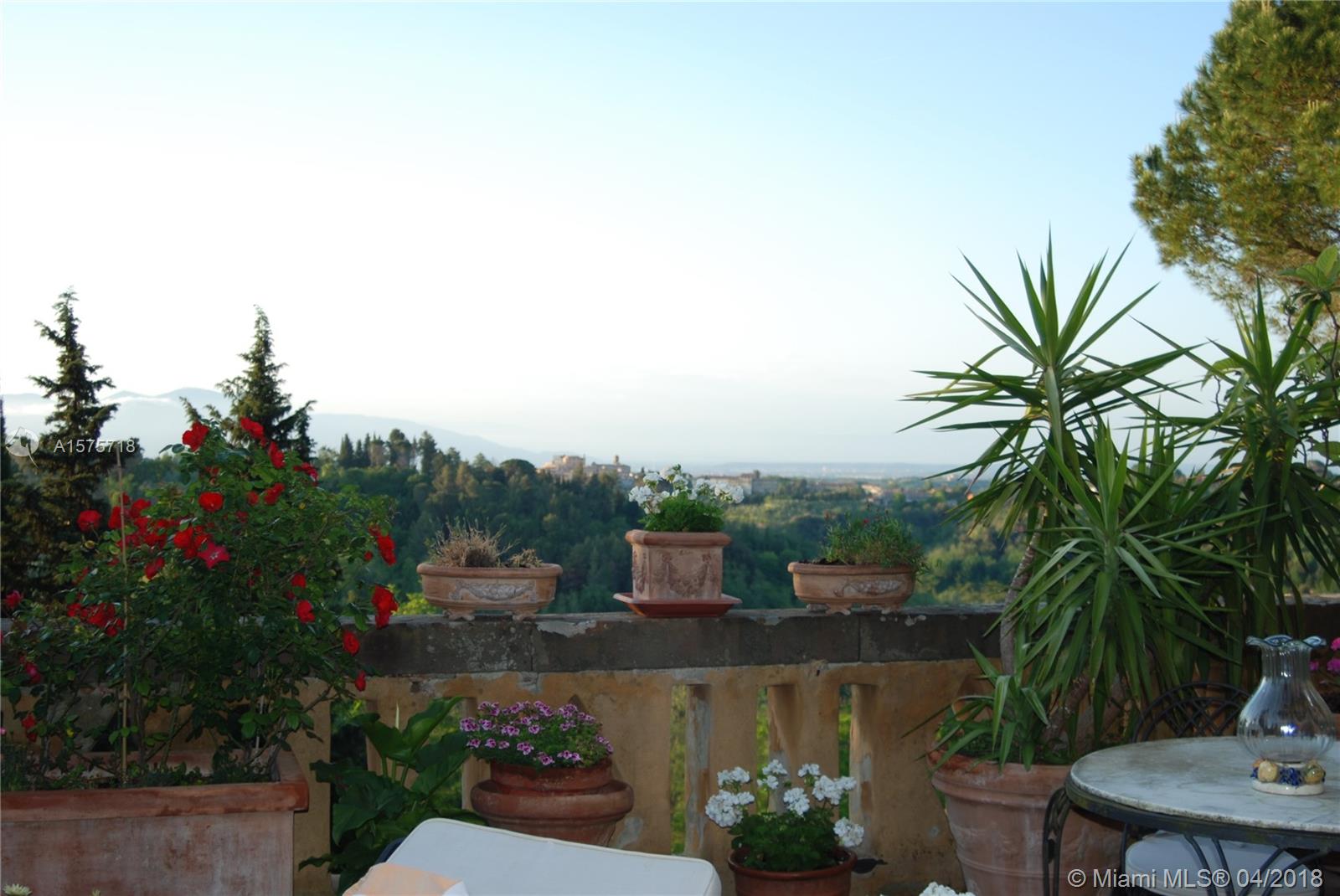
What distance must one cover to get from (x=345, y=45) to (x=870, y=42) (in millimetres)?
2174

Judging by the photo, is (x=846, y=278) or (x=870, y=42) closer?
(x=870, y=42)

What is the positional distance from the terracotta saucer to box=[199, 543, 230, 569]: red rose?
1367 millimetres

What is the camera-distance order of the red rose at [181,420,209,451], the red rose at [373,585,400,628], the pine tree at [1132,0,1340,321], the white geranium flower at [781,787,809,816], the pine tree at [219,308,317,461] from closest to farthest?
the red rose at [181,420,209,451]
the red rose at [373,585,400,628]
the white geranium flower at [781,787,809,816]
the pine tree at [1132,0,1340,321]
the pine tree at [219,308,317,461]

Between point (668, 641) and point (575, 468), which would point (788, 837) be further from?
point (575, 468)

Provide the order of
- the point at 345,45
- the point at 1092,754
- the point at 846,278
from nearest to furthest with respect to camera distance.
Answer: the point at 1092,754 → the point at 345,45 → the point at 846,278

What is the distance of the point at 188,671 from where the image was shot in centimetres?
319

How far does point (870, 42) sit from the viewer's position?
506 centimetres

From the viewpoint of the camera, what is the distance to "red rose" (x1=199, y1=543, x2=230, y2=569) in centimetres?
299

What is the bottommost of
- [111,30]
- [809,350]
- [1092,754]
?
[1092,754]

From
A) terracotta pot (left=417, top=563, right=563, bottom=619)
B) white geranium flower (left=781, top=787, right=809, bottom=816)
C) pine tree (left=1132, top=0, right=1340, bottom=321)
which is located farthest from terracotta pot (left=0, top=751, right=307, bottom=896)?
pine tree (left=1132, top=0, right=1340, bottom=321)

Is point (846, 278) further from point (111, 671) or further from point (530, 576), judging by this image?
point (111, 671)

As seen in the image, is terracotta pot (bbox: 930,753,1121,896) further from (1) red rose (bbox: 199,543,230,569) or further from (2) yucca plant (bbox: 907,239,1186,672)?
(1) red rose (bbox: 199,543,230,569)

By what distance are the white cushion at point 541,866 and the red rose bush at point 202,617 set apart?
85cm

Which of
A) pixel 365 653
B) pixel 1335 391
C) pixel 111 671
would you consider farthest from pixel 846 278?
pixel 111 671
